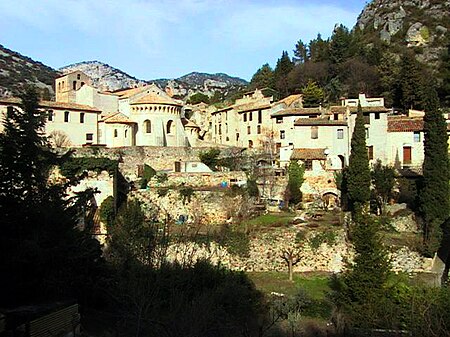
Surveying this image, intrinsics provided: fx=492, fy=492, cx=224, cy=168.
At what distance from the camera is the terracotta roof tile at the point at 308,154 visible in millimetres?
37125

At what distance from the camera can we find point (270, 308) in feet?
68.6

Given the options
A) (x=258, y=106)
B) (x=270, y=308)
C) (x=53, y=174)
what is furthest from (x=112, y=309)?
(x=258, y=106)

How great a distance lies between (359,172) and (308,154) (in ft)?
Answer: 23.0

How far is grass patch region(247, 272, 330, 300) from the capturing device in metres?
23.6

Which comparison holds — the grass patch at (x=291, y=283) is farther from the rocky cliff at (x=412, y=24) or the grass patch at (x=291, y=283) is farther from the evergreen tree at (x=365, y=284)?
the rocky cliff at (x=412, y=24)

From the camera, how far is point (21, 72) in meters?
104

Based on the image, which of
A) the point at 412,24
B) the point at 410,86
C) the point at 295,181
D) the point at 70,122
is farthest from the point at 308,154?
the point at 412,24

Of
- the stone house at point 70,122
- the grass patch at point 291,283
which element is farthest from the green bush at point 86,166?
the grass patch at point 291,283

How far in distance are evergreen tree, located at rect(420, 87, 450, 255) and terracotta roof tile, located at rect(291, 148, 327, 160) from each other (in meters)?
8.70

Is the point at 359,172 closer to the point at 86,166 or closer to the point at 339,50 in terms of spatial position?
the point at 86,166

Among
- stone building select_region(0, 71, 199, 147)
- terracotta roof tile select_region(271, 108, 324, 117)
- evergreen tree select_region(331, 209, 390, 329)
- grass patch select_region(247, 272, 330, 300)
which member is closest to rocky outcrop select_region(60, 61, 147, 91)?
stone building select_region(0, 71, 199, 147)

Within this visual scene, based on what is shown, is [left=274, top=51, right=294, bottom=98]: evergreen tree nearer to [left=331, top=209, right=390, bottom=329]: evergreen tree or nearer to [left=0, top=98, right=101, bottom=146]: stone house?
[left=0, top=98, right=101, bottom=146]: stone house

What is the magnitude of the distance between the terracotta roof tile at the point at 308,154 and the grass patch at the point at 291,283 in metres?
12.3

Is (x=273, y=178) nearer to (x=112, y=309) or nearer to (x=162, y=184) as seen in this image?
(x=162, y=184)
